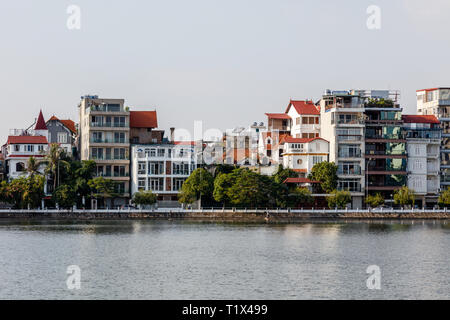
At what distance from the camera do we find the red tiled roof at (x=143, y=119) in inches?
4491

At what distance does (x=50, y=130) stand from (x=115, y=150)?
23.5 meters

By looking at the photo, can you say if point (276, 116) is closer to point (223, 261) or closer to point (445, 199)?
point (445, 199)

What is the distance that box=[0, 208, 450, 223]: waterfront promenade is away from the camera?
309 ft

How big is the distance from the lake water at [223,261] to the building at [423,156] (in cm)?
2689

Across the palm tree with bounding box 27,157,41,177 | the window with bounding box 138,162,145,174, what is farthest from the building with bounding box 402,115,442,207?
the palm tree with bounding box 27,157,41,177

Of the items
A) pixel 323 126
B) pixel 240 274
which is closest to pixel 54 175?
pixel 323 126

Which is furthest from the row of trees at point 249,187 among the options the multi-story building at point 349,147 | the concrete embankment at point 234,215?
the multi-story building at point 349,147

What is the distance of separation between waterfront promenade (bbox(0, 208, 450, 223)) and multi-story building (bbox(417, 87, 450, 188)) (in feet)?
52.1

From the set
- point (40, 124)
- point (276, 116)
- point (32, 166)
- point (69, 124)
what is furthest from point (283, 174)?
point (69, 124)

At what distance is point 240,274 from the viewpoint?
48.5 meters

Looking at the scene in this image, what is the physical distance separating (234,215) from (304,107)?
27.0m

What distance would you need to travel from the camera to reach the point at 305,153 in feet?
356

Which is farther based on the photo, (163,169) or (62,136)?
(62,136)

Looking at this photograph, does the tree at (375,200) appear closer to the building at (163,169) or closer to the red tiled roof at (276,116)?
the red tiled roof at (276,116)
